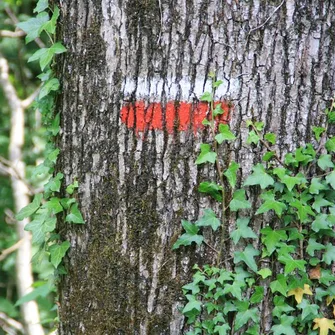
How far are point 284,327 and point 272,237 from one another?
1.05ft

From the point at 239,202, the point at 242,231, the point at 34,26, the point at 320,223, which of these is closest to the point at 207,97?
the point at 239,202

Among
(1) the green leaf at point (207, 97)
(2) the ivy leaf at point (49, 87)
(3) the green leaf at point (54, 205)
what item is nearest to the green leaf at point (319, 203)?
(1) the green leaf at point (207, 97)

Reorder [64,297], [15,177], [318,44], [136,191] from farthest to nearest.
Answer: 1. [15,177]
2. [64,297]
3. [136,191]
4. [318,44]

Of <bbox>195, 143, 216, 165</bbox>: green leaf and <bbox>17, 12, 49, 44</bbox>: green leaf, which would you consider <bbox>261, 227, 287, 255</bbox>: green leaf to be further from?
<bbox>17, 12, 49, 44</bbox>: green leaf

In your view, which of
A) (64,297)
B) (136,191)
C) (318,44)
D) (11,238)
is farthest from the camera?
(11,238)

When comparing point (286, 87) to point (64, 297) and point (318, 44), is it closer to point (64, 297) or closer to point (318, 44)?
point (318, 44)

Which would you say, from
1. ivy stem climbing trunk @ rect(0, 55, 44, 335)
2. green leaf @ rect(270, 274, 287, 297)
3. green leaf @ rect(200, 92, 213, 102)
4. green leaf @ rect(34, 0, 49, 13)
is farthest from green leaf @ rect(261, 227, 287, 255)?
ivy stem climbing trunk @ rect(0, 55, 44, 335)

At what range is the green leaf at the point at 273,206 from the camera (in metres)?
1.84

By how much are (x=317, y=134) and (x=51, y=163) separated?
3.54 feet

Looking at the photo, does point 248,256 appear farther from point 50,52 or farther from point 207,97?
point 50,52

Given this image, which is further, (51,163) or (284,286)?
(51,163)

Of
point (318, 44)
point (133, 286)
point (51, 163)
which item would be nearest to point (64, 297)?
point (133, 286)

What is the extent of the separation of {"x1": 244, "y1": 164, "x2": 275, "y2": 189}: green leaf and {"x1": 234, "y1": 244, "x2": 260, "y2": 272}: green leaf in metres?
0.23

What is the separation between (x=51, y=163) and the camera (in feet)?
7.36
